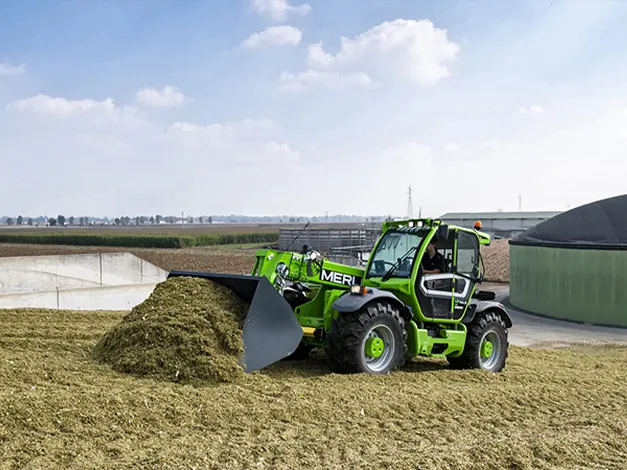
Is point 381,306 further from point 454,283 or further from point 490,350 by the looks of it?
point 490,350

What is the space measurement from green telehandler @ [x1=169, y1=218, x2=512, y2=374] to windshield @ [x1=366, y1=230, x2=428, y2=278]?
0.6 inches

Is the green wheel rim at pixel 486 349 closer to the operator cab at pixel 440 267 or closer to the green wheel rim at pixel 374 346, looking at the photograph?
the operator cab at pixel 440 267

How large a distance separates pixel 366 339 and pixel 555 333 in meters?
9.56

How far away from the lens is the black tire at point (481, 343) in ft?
29.9

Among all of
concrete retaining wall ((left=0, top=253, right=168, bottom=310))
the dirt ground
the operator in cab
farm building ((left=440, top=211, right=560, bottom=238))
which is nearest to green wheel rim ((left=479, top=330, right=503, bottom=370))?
the operator in cab

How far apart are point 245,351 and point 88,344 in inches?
106

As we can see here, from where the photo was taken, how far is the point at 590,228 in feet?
61.5

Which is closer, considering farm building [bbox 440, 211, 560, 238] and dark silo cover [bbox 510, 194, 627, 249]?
dark silo cover [bbox 510, 194, 627, 249]

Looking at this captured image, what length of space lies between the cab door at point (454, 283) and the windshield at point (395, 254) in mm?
299

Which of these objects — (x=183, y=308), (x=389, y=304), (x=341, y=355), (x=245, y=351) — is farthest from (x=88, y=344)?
(x=389, y=304)

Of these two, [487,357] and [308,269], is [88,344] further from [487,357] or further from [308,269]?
[487,357]

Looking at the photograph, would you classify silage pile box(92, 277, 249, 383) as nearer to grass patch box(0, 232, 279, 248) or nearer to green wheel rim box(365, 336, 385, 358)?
green wheel rim box(365, 336, 385, 358)

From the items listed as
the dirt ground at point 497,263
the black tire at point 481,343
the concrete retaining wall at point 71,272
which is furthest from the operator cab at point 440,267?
the dirt ground at point 497,263

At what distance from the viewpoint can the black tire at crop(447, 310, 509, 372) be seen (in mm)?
9125
